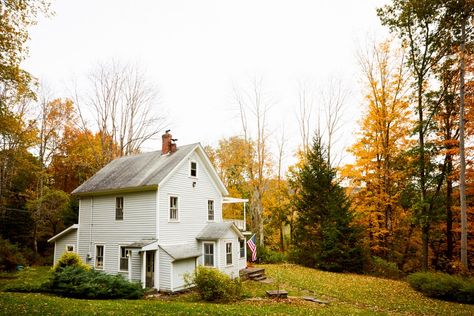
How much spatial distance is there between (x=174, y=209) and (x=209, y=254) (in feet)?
11.6

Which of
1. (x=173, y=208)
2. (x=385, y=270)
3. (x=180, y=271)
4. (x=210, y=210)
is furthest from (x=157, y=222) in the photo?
(x=385, y=270)

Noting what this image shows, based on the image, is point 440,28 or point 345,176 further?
point 345,176

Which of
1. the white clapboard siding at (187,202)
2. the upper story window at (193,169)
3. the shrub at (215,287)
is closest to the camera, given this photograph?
the shrub at (215,287)

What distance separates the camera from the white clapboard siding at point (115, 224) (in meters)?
17.0

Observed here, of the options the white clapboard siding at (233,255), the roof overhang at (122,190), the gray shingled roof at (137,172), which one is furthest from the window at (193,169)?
the white clapboard siding at (233,255)

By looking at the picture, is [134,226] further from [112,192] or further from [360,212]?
[360,212]

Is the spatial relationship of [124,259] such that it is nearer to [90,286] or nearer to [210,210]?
[90,286]

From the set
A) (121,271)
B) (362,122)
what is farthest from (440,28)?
(121,271)

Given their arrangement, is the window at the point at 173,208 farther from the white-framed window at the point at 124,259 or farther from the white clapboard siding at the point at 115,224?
the white-framed window at the point at 124,259

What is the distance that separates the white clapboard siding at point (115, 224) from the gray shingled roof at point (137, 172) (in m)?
0.63

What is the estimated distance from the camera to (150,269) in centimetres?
1670

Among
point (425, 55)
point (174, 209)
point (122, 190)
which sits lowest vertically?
point (174, 209)

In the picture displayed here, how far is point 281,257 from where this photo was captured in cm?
2733

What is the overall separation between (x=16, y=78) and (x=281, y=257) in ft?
76.0
